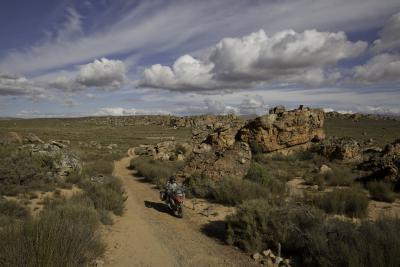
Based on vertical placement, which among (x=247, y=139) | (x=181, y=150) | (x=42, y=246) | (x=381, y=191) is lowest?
(x=181, y=150)

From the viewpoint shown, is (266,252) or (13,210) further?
(13,210)

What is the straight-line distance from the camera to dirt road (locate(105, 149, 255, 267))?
6707mm

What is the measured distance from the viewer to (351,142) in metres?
23.7

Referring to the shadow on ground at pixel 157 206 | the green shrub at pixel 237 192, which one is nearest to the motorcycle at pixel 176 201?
the shadow on ground at pixel 157 206

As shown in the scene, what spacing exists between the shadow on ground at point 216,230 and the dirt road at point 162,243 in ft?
0.48

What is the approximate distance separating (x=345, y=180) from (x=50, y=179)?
1408 centimetres

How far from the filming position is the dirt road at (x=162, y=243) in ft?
22.0

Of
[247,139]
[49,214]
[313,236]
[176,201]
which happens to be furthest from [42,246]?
[247,139]

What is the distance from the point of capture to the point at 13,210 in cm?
869

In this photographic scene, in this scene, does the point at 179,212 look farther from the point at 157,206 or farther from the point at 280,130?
the point at 280,130

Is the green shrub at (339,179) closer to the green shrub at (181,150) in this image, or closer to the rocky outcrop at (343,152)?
the rocky outcrop at (343,152)

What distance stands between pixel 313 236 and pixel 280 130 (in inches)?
773

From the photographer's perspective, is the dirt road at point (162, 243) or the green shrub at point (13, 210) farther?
the green shrub at point (13, 210)

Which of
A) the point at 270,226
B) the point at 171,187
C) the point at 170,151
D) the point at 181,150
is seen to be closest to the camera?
the point at 270,226
